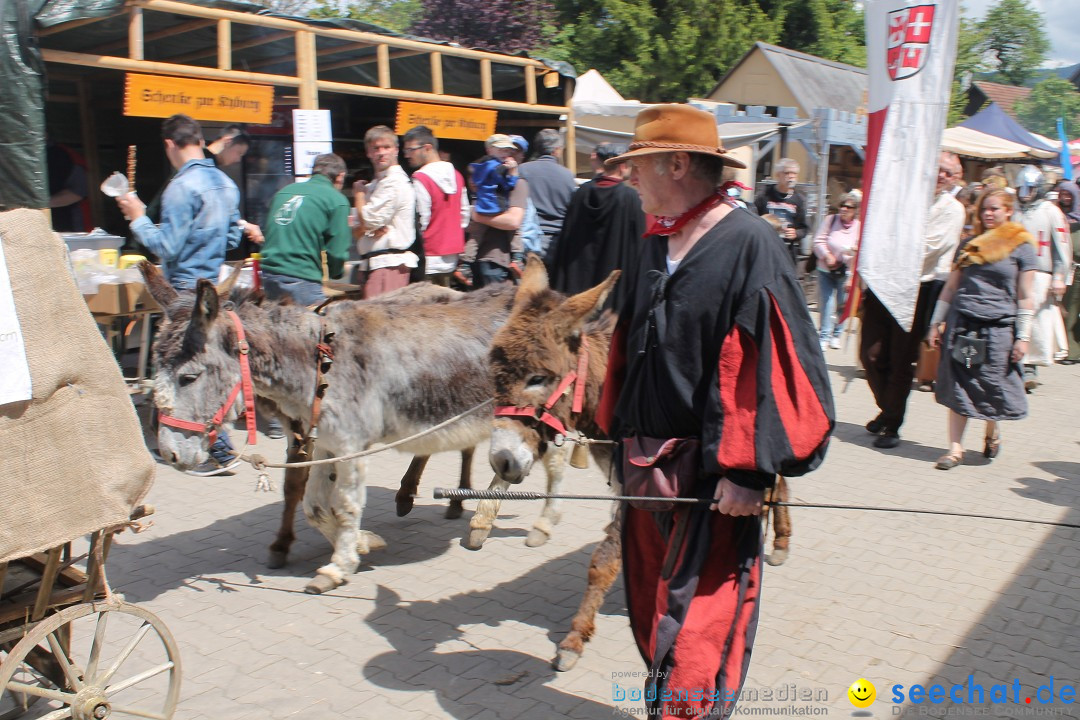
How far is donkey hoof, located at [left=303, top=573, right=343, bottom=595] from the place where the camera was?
4859mm

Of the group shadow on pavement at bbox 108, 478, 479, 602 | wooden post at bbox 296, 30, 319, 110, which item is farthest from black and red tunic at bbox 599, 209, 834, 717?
wooden post at bbox 296, 30, 319, 110

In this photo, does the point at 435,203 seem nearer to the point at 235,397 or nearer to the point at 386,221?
the point at 386,221

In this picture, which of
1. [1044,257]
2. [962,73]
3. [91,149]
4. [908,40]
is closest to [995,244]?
[908,40]

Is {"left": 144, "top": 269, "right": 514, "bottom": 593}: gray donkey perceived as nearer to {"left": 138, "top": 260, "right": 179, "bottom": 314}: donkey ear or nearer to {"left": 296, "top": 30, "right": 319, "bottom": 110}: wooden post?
{"left": 138, "top": 260, "right": 179, "bottom": 314}: donkey ear

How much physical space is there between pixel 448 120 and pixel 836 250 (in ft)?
15.7

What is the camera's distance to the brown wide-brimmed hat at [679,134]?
2.87 meters

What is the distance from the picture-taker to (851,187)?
60.6 ft

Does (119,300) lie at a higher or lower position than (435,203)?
lower

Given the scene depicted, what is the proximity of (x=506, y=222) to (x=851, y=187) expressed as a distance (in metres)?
13.2

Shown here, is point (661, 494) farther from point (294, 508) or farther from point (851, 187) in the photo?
point (851, 187)

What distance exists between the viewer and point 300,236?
6.95 meters

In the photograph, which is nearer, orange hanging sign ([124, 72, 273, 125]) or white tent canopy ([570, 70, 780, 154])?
orange hanging sign ([124, 72, 273, 125])

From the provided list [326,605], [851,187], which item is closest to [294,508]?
[326,605]

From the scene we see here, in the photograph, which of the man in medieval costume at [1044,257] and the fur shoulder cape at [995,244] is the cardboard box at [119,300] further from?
the man in medieval costume at [1044,257]
